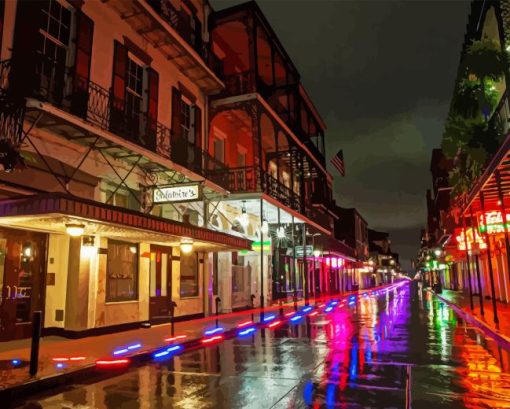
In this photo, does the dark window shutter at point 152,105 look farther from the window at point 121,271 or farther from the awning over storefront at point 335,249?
the awning over storefront at point 335,249

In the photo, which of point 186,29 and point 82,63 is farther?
point 186,29

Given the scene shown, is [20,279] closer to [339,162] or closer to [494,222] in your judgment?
[494,222]

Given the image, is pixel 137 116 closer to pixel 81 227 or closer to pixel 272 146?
pixel 81 227

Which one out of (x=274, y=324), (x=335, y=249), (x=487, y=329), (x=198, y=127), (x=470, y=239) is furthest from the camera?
(x=335, y=249)

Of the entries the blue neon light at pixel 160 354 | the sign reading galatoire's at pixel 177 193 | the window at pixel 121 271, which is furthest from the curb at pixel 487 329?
the window at pixel 121 271

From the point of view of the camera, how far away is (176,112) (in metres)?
18.3

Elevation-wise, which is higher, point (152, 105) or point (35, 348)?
point (152, 105)

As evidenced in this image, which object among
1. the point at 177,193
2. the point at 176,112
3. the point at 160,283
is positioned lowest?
the point at 160,283

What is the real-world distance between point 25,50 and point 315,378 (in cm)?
963

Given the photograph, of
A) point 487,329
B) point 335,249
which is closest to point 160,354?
point 487,329

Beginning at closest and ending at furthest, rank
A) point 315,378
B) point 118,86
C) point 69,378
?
1. point 315,378
2. point 69,378
3. point 118,86

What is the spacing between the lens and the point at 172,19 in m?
18.4

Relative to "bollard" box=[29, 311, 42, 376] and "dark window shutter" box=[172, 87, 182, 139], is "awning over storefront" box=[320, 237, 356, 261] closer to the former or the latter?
"dark window shutter" box=[172, 87, 182, 139]

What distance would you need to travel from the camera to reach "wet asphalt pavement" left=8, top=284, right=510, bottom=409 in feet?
21.4
